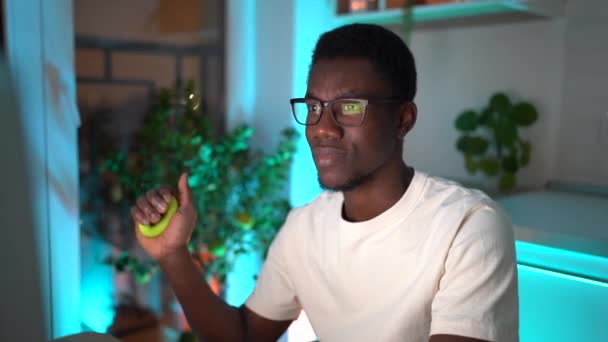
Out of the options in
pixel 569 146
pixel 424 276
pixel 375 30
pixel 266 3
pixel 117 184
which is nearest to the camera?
pixel 424 276

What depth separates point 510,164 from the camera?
1.77 m

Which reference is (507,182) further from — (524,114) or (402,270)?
(402,270)

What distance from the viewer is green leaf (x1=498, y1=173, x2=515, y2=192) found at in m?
1.77

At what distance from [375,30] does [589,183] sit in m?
1.00

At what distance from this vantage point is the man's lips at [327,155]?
3.49 ft

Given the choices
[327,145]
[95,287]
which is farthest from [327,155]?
[95,287]

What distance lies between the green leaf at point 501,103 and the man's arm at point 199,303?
3.71 ft

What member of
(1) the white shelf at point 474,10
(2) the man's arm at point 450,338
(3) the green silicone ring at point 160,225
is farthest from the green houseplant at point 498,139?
(3) the green silicone ring at point 160,225

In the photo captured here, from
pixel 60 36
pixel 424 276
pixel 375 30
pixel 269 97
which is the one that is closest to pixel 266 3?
pixel 269 97

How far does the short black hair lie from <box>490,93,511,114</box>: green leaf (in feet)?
2.55

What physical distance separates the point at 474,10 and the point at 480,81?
32cm

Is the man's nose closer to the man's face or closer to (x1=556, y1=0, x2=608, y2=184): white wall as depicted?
the man's face

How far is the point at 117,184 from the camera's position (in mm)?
1887

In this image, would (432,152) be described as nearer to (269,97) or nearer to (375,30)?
(269,97)
